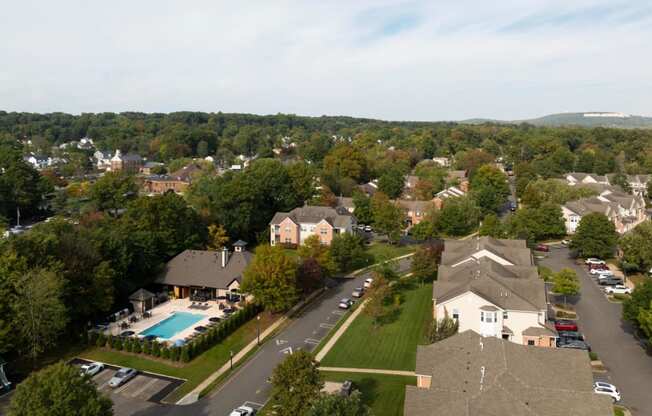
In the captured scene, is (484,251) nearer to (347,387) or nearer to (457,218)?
(347,387)

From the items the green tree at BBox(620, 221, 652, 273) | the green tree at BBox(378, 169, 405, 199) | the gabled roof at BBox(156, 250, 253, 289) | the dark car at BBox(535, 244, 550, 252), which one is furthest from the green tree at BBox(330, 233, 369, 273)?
the green tree at BBox(378, 169, 405, 199)

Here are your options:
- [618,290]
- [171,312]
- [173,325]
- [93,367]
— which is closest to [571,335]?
[618,290]

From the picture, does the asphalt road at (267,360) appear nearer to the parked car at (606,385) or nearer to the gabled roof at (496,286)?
the gabled roof at (496,286)

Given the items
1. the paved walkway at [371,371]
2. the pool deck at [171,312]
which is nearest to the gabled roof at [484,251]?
the paved walkway at [371,371]

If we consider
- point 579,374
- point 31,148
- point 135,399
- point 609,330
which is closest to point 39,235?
point 135,399

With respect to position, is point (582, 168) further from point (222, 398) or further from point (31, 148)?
point (31, 148)

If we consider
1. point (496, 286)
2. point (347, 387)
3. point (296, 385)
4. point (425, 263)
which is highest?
point (496, 286)
